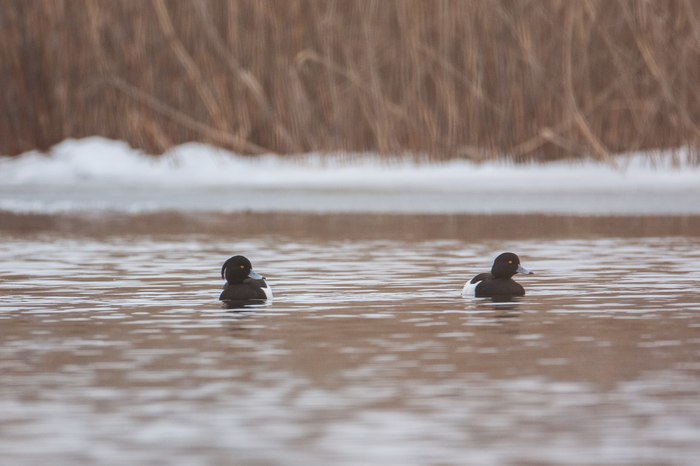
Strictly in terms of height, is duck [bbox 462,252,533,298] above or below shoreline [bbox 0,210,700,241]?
below

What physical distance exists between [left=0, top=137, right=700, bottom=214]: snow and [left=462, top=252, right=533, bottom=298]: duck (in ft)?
20.5

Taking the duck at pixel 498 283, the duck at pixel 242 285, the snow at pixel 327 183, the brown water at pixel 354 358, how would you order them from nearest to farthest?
the brown water at pixel 354 358 < the duck at pixel 242 285 < the duck at pixel 498 283 < the snow at pixel 327 183

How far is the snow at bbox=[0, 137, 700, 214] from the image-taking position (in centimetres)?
1733

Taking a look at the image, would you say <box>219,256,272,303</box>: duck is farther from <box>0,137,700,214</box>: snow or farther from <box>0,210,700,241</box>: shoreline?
<box>0,137,700,214</box>: snow

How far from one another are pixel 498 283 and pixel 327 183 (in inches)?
342

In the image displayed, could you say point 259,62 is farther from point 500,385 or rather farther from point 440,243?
point 500,385

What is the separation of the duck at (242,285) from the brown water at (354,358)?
175 millimetres

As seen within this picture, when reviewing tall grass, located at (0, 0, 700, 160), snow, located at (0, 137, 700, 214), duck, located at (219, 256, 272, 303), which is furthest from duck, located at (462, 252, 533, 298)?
tall grass, located at (0, 0, 700, 160)

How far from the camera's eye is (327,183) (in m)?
18.7

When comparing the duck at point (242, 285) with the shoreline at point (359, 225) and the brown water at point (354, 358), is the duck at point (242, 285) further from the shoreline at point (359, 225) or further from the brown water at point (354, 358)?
the shoreline at point (359, 225)

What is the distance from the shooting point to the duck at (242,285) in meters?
9.94

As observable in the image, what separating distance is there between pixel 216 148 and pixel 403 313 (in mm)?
11149

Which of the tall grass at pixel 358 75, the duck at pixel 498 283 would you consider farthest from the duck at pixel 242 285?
the tall grass at pixel 358 75

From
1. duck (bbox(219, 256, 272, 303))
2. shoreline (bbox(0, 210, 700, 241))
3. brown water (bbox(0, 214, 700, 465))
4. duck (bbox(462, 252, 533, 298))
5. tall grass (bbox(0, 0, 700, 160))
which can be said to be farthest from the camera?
tall grass (bbox(0, 0, 700, 160))
